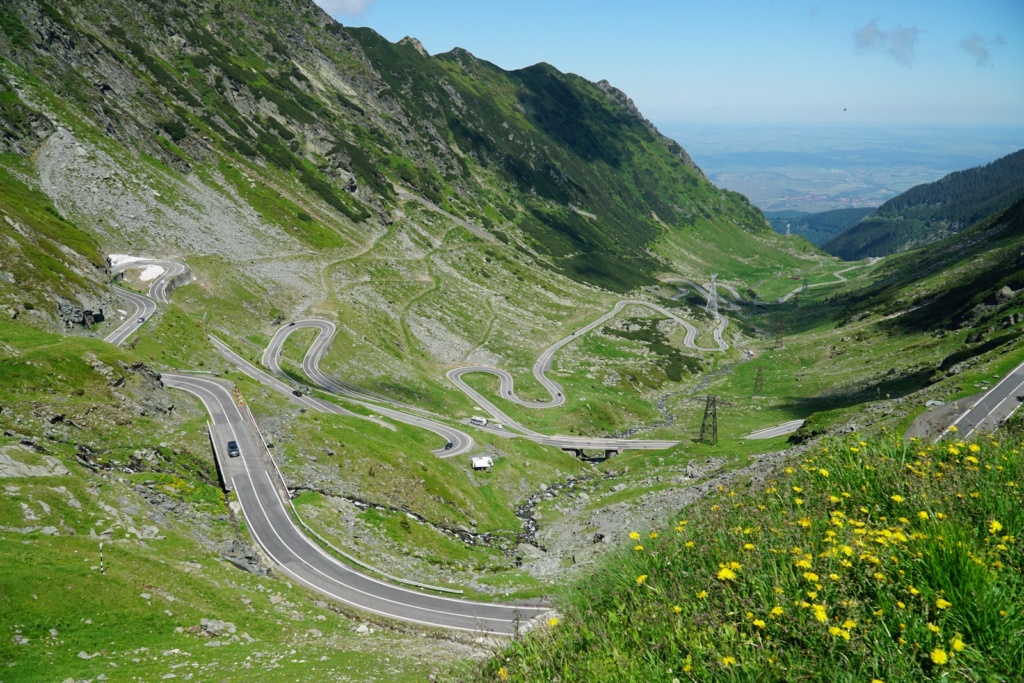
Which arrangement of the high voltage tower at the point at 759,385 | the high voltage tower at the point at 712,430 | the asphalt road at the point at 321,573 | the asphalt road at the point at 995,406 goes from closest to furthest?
the asphalt road at the point at 321,573 → the asphalt road at the point at 995,406 → the high voltage tower at the point at 712,430 → the high voltage tower at the point at 759,385

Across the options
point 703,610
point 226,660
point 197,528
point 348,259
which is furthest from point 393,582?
point 348,259

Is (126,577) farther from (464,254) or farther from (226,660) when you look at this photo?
(464,254)

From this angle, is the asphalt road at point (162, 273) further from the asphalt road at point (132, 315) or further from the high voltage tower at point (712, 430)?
the high voltage tower at point (712, 430)

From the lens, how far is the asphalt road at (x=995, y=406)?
50.0m

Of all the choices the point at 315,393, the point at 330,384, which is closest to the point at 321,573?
the point at 315,393

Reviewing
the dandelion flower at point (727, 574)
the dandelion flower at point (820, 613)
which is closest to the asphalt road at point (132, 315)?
the dandelion flower at point (727, 574)

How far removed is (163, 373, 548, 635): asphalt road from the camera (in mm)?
39062

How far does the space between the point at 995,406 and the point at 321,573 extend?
6648 centimetres

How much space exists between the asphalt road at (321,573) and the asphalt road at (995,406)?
4210 centimetres

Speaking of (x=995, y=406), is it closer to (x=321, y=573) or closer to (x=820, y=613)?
(x=321, y=573)

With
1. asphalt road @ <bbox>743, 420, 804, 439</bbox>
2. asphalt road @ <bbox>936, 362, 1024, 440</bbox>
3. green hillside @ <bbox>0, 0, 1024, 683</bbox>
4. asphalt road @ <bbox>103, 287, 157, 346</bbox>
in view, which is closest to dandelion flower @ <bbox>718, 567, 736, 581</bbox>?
green hillside @ <bbox>0, 0, 1024, 683</bbox>

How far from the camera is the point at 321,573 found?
41.7 m

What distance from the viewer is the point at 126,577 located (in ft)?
97.9

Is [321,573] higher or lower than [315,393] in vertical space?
lower
